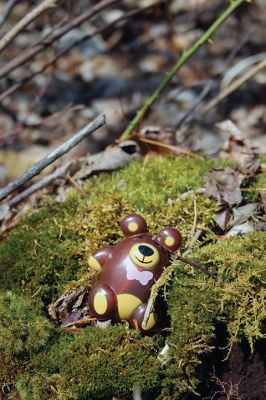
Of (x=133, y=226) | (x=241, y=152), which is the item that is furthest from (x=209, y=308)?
(x=241, y=152)

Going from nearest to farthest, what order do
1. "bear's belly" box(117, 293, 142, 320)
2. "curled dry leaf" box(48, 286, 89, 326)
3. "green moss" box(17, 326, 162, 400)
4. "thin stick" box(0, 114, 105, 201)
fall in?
"green moss" box(17, 326, 162, 400) → "bear's belly" box(117, 293, 142, 320) → "curled dry leaf" box(48, 286, 89, 326) → "thin stick" box(0, 114, 105, 201)

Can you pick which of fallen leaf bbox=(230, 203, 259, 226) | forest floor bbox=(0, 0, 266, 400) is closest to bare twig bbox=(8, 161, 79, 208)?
forest floor bbox=(0, 0, 266, 400)

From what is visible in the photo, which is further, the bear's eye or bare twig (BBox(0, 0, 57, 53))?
bare twig (BBox(0, 0, 57, 53))

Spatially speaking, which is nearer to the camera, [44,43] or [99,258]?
[99,258]

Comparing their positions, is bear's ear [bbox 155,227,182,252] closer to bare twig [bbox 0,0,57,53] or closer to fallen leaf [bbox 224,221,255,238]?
fallen leaf [bbox 224,221,255,238]

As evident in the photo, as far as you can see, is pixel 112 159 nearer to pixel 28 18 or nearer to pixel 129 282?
pixel 28 18

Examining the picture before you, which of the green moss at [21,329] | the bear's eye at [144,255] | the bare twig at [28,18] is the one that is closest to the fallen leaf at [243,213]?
the bear's eye at [144,255]

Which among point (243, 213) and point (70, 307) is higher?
point (70, 307)

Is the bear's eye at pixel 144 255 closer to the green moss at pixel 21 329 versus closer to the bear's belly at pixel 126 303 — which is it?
the bear's belly at pixel 126 303

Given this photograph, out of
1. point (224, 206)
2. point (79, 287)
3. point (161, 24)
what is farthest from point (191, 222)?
point (161, 24)
